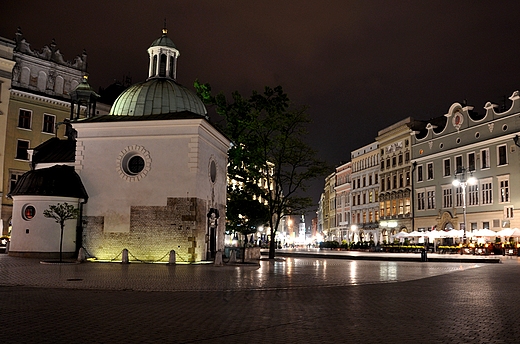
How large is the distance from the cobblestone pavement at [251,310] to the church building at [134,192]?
429 inches

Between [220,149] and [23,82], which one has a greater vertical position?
[23,82]

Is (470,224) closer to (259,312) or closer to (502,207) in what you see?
(502,207)

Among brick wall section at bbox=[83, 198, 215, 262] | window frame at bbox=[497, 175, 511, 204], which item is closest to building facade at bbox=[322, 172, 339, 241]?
window frame at bbox=[497, 175, 511, 204]

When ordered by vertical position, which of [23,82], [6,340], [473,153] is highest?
[23,82]

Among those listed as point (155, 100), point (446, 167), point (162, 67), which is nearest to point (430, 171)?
point (446, 167)

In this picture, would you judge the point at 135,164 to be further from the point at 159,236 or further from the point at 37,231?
the point at 37,231

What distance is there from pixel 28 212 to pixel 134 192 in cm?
671

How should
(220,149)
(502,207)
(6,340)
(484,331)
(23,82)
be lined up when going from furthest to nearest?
(23,82) < (502,207) < (220,149) < (484,331) < (6,340)

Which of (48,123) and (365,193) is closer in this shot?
(48,123)

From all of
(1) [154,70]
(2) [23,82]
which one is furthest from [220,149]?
(2) [23,82]

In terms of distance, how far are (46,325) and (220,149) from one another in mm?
27103

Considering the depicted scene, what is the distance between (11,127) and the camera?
5466 centimetres

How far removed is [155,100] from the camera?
110 ft

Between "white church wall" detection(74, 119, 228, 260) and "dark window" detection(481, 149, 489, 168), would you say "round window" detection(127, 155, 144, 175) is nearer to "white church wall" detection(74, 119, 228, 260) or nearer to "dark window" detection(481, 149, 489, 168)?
"white church wall" detection(74, 119, 228, 260)
